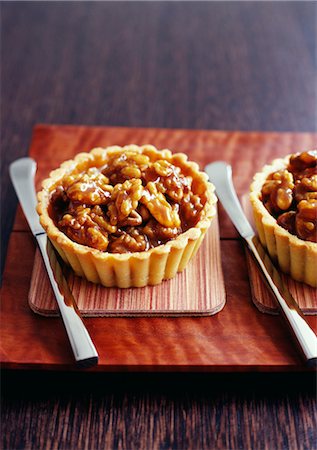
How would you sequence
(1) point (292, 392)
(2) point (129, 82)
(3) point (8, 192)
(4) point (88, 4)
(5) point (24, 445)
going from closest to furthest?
(5) point (24, 445), (1) point (292, 392), (3) point (8, 192), (2) point (129, 82), (4) point (88, 4)

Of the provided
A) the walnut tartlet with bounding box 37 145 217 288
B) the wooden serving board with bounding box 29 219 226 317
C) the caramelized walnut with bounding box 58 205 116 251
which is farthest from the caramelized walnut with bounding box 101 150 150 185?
the wooden serving board with bounding box 29 219 226 317

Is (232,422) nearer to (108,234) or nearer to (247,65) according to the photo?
(108,234)

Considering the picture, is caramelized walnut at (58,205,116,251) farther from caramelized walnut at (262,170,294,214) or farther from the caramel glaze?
caramelized walnut at (262,170,294,214)

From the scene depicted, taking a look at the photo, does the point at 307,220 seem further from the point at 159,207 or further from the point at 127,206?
the point at 127,206

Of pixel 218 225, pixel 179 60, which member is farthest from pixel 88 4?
pixel 218 225

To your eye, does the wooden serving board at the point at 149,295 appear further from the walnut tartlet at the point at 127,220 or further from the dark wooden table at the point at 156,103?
the dark wooden table at the point at 156,103

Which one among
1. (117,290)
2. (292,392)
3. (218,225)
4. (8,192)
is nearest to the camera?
(292,392)

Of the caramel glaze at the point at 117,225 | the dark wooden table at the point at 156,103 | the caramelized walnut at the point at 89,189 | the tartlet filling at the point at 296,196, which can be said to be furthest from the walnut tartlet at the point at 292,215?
A: the caramelized walnut at the point at 89,189

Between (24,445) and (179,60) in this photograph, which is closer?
(24,445)
